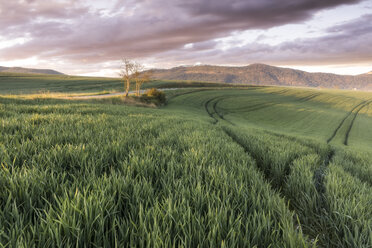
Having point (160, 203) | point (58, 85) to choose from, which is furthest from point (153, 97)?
point (58, 85)

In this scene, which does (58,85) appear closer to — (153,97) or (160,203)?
(153,97)

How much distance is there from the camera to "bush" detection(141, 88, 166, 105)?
4094cm

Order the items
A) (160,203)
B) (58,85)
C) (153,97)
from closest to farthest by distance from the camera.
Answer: (160,203)
(153,97)
(58,85)

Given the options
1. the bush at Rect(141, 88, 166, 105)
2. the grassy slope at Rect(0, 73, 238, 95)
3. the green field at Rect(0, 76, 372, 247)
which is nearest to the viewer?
the green field at Rect(0, 76, 372, 247)

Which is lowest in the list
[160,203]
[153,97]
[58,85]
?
[160,203]

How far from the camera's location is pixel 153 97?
4231cm

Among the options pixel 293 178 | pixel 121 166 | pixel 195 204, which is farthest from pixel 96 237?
pixel 293 178

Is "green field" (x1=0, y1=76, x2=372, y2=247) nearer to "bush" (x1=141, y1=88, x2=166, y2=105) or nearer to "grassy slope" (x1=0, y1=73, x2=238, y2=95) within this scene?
"bush" (x1=141, y1=88, x2=166, y2=105)

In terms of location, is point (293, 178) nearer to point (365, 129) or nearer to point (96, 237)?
point (96, 237)

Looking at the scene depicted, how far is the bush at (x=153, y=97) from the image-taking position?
40.9 meters

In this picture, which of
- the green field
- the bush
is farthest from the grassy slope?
the green field

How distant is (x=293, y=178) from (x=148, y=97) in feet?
134

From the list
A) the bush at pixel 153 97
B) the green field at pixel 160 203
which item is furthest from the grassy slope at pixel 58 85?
the green field at pixel 160 203

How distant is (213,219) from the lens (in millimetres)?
1238
